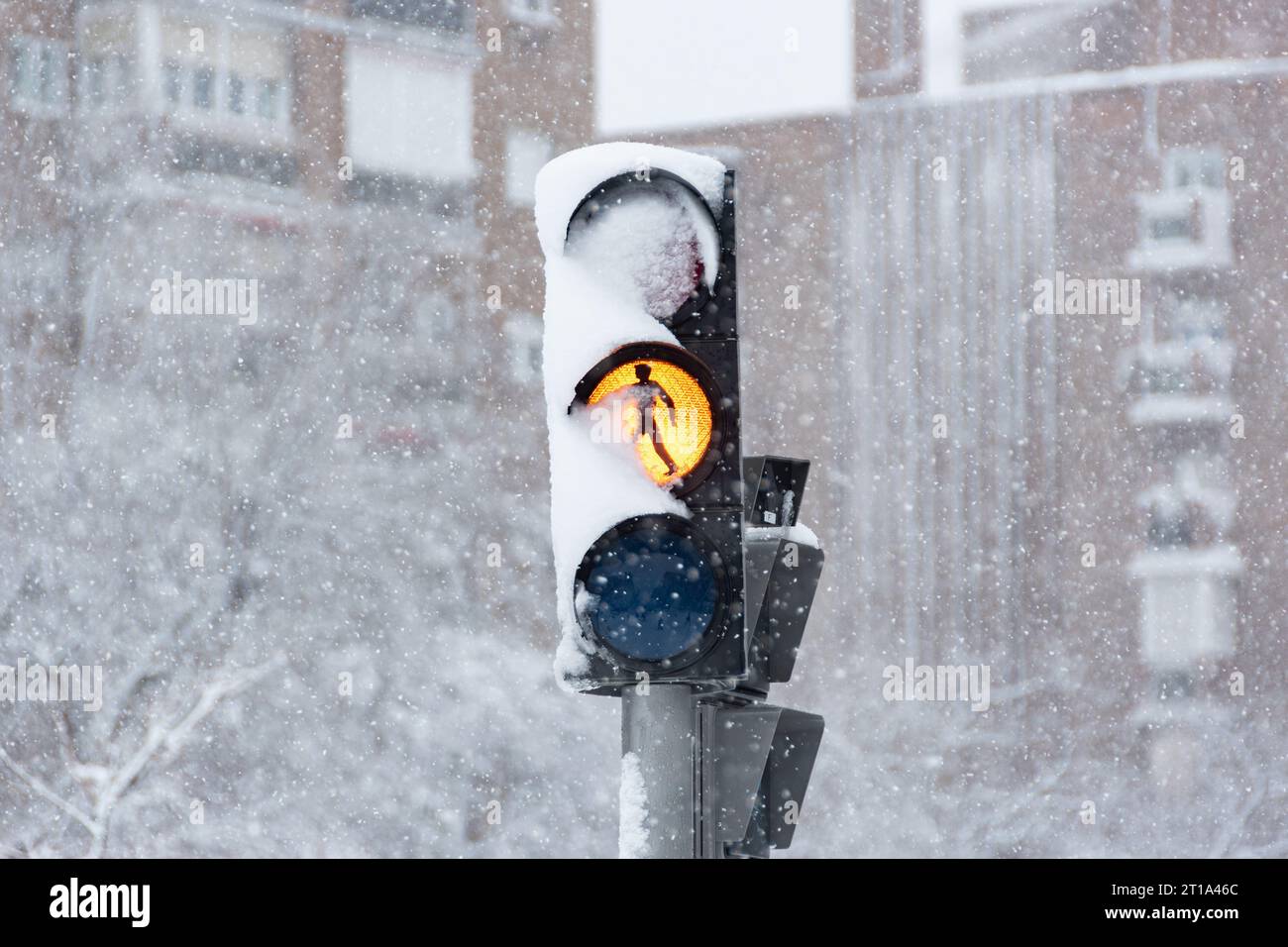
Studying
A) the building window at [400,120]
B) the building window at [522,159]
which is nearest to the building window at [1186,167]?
the building window at [522,159]

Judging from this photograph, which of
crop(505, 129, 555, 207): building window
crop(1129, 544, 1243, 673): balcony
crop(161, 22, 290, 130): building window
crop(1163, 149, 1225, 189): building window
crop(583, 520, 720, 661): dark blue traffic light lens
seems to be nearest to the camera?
crop(583, 520, 720, 661): dark blue traffic light lens

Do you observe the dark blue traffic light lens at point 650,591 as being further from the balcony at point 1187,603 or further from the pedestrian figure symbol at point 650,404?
the balcony at point 1187,603

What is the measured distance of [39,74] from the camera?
35031 mm

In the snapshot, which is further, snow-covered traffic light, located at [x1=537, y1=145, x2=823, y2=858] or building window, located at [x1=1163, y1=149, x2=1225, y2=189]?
building window, located at [x1=1163, y1=149, x2=1225, y2=189]

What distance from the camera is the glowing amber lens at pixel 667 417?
2.76m

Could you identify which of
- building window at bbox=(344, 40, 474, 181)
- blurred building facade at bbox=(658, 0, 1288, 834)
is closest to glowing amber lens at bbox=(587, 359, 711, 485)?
blurred building facade at bbox=(658, 0, 1288, 834)

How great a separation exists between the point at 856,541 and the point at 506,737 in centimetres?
955

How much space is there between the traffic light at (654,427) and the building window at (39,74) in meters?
35.3

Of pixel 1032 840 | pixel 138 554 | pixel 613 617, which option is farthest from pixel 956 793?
pixel 613 617

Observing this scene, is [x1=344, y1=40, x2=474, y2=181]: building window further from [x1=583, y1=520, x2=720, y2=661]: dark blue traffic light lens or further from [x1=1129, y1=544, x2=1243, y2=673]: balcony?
[x1=583, y1=520, x2=720, y2=661]: dark blue traffic light lens

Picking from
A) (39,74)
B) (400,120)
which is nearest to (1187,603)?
(400,120)

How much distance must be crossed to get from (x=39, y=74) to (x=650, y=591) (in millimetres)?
35951

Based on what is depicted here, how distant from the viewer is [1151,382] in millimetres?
37312

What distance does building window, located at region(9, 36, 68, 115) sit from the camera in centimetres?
3478
